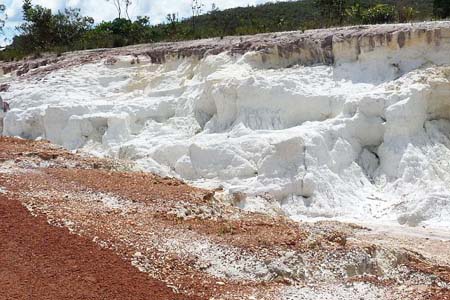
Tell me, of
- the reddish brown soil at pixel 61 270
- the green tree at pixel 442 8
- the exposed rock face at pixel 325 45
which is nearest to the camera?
the reddish brown soil at pixel 61 270

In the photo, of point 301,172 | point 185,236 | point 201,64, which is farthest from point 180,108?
point 185,236

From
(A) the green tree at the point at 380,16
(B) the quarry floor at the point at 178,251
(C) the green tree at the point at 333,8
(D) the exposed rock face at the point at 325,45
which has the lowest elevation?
(B) the quarry floor at the point at 178,251

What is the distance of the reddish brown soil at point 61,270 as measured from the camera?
7004mm

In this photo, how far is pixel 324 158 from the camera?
14.1 meters

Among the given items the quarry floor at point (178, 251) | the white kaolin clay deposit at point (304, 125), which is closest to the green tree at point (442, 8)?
the white kaolin clay deposit at point (304, 125)

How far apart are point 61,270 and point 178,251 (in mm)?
1743

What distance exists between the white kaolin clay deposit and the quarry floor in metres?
2.07

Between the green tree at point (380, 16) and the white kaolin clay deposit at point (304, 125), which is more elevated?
the green tree at point (380, 16)

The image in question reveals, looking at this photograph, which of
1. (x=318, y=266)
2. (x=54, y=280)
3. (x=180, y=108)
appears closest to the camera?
(x=54, y=280)

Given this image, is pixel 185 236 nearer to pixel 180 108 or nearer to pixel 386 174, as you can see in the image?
pixel 386 174

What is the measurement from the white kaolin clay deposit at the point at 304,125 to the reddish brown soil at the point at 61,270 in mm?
5300

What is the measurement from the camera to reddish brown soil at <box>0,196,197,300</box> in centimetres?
700

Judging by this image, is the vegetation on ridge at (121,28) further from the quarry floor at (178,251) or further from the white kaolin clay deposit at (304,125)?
the quarry floor at (178,251)

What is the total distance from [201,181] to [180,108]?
351cm
